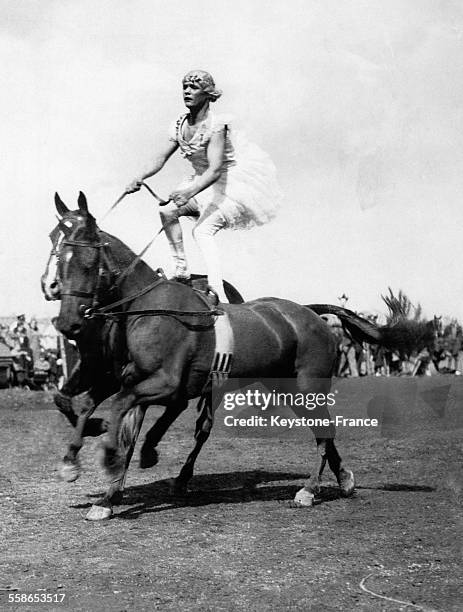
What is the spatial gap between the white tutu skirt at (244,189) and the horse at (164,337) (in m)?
0.77

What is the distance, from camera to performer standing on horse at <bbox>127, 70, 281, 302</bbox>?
306 inches

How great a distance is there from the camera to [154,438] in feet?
26.0

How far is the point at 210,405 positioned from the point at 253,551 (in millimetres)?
2545

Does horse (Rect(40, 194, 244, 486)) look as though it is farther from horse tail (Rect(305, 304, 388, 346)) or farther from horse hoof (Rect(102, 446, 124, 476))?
horse tail (Rect(305, 304, 388, 346))

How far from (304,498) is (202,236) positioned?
2.39 meters

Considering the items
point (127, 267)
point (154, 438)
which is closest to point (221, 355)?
point (154, 438)

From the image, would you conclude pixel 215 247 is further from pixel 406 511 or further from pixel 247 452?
pixel 247 452

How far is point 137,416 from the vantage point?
712cm

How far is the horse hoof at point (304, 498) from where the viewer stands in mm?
7645

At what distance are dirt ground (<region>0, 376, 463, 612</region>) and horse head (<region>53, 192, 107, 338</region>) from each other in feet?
3.48

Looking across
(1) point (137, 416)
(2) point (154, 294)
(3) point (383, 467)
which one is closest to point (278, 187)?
(2) point (154, 294)

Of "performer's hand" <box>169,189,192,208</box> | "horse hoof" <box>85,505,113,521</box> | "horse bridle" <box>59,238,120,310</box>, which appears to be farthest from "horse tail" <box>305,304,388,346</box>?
"horse hoof" <box>85,505,113,521</box>

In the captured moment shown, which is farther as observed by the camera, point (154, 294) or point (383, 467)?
point (383, 467)

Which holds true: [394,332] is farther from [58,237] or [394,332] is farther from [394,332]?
[58,237]
